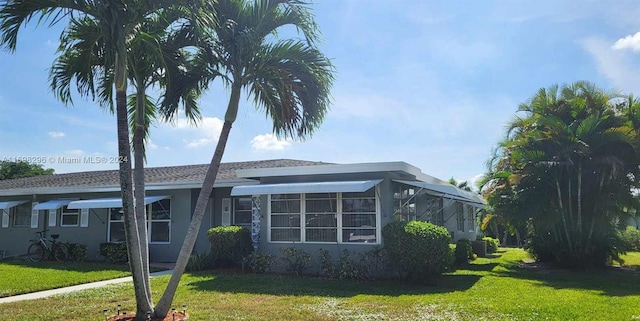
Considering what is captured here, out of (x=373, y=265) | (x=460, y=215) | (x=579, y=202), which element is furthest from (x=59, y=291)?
(x=460, y=215)

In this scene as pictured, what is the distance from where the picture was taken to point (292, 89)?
8.38m

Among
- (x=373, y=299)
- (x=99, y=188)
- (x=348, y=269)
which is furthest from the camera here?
(x=99, y=188)

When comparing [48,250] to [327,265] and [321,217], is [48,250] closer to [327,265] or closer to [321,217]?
[321,217]

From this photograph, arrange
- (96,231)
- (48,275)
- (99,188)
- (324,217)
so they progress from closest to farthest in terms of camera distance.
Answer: (48,275) < (324,217) < (99,188) < (96,231)

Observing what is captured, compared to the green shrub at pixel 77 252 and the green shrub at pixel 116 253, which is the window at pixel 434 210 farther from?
the green shrub at pixel 77 252

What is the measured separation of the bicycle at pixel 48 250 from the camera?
18609mm

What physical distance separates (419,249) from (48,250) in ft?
48.2

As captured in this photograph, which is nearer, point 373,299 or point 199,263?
point 373,299

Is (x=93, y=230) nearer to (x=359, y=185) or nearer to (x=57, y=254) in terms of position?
(x=57, y=254)

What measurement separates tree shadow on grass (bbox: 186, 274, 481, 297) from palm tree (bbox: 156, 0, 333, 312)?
3946 millimetres

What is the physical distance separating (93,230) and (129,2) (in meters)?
15.4

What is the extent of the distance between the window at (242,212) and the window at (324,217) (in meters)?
3.25

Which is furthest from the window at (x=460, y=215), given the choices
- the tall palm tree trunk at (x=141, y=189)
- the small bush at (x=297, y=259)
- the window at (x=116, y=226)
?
the tall palm tree trunk at (x=141, y=189)

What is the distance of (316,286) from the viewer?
38.4 feet
